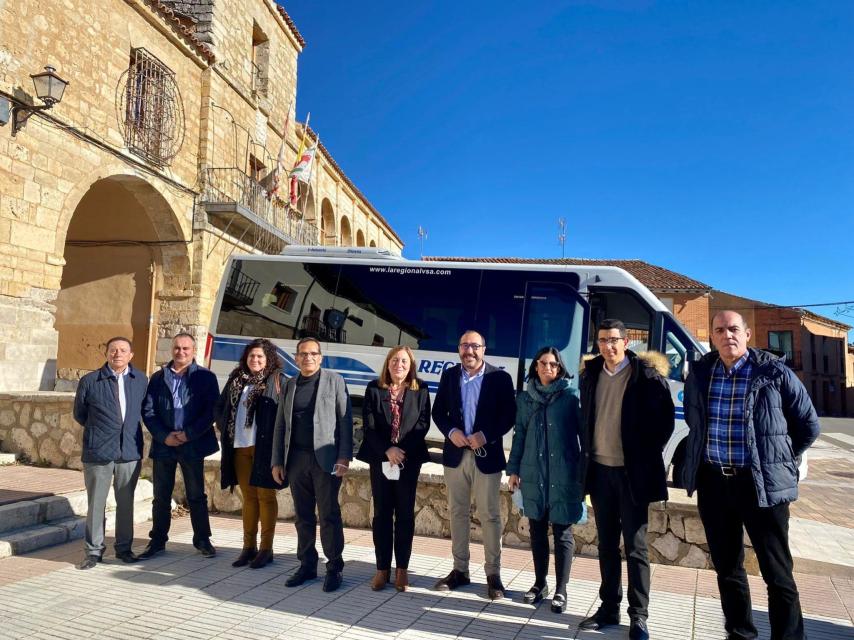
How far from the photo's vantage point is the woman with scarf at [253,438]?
442 cm

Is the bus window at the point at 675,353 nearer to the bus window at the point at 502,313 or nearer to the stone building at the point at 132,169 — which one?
the bus window at the point at 502,313

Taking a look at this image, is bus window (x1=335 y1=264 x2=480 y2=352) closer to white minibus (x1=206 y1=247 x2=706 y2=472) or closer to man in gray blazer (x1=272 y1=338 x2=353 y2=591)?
white minibus (x1=206 y1=247 x2=706 y2=472)

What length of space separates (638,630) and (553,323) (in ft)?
13.6

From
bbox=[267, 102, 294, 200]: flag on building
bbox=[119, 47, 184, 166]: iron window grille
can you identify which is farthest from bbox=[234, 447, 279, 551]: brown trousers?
bbox=[267, 102, 294, 200]: flag on building

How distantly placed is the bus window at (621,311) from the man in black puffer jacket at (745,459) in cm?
364

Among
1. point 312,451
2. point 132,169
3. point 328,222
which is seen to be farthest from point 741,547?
point 328,222

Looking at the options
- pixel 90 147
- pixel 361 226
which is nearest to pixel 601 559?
pixel 90 147

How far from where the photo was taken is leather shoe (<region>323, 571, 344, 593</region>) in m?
3.96

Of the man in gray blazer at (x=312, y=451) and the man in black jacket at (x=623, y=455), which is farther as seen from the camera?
the man in gray blazer at (x=312, y=451)

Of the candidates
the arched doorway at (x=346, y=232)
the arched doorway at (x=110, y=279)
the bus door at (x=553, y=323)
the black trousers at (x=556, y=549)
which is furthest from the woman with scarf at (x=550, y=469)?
the arched doorway at (x=346, y=232)

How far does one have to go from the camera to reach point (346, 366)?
7.40 metres

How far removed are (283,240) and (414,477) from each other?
12791 millimetres

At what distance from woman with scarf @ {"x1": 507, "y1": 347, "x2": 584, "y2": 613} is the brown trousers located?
1.82 meters

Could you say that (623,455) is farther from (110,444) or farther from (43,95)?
(43,95)
